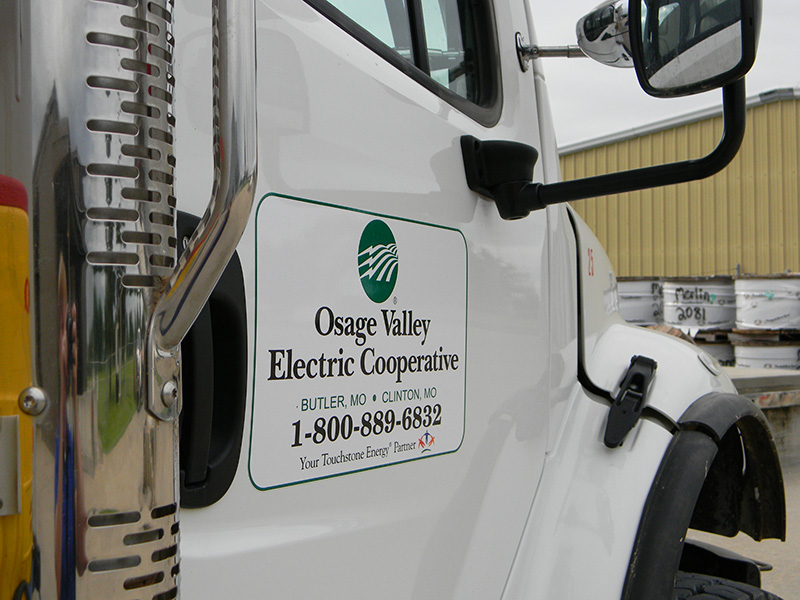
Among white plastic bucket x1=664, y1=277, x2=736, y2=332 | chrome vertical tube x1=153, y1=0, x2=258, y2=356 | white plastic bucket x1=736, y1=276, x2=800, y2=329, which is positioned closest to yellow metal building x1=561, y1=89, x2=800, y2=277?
white plastic bucket x1=664, y1=277, x2=736, y2=332

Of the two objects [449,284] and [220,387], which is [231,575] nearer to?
[220,387]

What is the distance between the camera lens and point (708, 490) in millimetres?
2260

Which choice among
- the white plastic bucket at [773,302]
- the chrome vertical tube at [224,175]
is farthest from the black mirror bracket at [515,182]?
the white plastic bucket at [773,302]

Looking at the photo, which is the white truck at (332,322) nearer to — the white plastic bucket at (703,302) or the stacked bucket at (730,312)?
the stacked bucket at (730,312)

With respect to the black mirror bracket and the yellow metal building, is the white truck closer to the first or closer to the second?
the black mirror bracket

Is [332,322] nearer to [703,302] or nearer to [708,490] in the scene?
[708,490]

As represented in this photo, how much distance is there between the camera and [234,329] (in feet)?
2.81

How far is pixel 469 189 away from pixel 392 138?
0.22m

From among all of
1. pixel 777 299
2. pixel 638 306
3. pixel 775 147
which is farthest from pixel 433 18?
pixel 775 147

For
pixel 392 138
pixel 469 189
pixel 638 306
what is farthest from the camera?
pixel 638 306

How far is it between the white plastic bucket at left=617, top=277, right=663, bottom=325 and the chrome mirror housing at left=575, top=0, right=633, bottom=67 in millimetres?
9141

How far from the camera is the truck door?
888 mm

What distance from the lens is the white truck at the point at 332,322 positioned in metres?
0.50

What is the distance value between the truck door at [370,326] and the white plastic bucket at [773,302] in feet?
27.3
